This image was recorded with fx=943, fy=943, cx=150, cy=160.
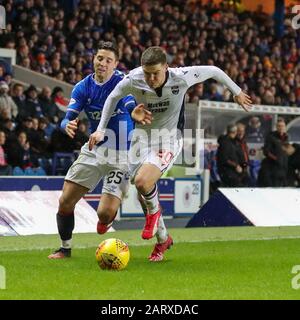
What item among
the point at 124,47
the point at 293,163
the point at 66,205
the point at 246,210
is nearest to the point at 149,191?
the point at 66,205

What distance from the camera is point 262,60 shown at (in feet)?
99.5

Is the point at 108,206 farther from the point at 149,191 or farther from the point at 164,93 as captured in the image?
the point at 164,93

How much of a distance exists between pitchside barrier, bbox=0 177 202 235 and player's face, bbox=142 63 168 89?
4.57m

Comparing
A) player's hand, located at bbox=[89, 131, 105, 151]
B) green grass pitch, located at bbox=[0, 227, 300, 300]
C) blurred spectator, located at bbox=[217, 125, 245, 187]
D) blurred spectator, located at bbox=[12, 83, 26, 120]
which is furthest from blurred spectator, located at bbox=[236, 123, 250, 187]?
player's hand, located at bbox=[89, 131, 105, 151]

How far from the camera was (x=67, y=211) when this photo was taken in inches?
430

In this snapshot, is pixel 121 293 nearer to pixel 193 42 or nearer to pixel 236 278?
pixel 236 278

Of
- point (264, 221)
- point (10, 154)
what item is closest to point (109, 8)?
point (10, 154)

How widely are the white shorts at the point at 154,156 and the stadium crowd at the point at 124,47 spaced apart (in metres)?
7.80

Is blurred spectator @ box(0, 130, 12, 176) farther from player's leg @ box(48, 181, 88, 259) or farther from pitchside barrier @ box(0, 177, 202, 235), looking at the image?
player's leg @ box(48, 181, 88, 259)

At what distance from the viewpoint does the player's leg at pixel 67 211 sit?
35.7 ft

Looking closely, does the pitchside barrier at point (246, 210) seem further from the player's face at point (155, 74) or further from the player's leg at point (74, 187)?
the player's face at point (155, 74)

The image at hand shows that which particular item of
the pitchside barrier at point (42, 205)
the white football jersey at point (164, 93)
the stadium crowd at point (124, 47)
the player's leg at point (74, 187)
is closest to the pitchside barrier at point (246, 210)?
the pitchside barrier at point (42, 205)

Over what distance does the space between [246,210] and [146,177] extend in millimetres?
6152
